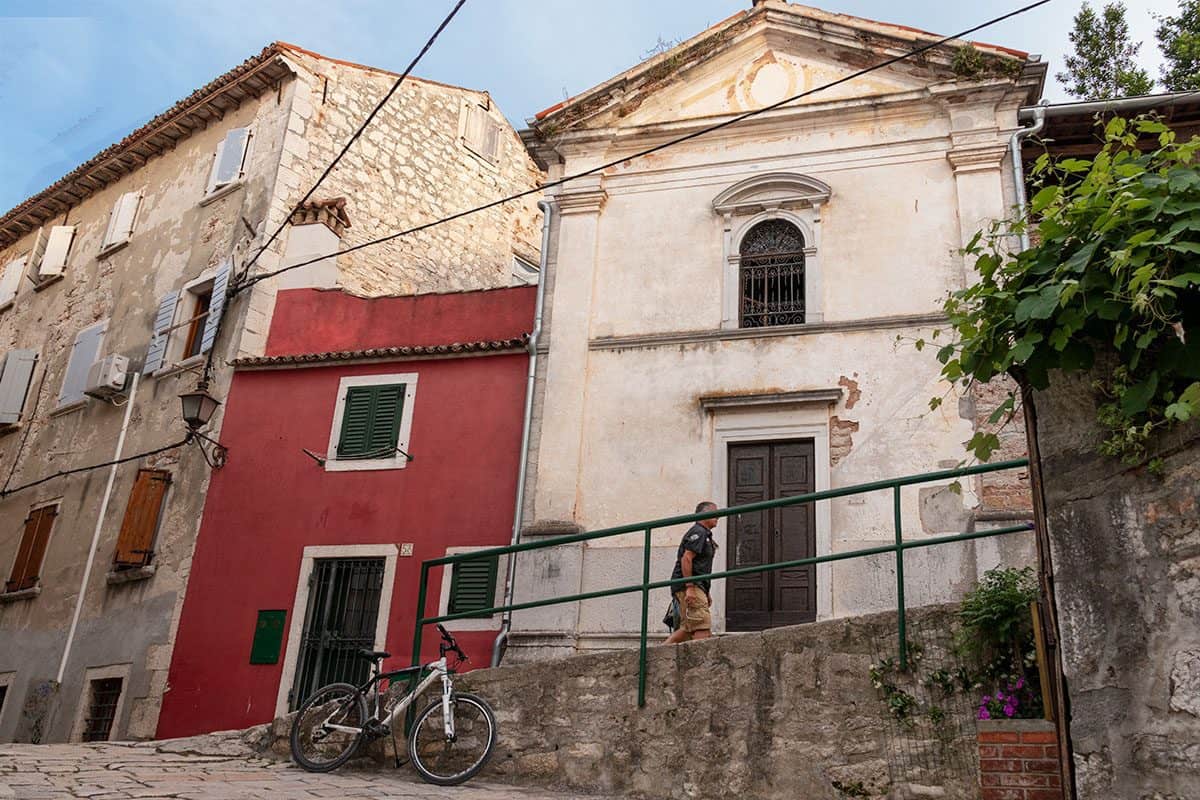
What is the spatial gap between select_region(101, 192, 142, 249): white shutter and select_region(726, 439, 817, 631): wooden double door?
1212cm

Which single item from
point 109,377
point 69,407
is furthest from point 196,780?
point 69,407

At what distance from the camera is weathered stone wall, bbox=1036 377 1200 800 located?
4.11 meters

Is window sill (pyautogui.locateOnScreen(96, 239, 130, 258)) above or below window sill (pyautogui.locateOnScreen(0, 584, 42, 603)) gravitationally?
above

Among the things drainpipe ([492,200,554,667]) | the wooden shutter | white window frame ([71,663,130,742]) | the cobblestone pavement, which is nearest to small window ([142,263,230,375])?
the wooden shutter

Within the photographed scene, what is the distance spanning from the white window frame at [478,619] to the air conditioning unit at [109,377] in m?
6.84

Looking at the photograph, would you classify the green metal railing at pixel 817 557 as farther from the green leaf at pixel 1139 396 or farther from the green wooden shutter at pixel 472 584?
the green wooden shutter at pixel 472 584

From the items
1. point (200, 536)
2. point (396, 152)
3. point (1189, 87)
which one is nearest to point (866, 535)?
point (200, 536)

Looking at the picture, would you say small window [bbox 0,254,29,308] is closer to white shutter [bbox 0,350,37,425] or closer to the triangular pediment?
white shutter [bbox 0,350,37,425]

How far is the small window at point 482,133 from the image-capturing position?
20.0m

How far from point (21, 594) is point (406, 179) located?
863cm

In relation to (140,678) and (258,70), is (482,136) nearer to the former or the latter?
(258,70)

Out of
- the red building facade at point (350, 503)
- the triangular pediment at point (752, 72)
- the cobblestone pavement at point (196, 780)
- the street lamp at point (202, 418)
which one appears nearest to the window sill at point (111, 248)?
the street lamp at point (202, 418)

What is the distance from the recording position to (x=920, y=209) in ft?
39.9

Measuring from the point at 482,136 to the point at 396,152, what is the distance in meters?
2.45
